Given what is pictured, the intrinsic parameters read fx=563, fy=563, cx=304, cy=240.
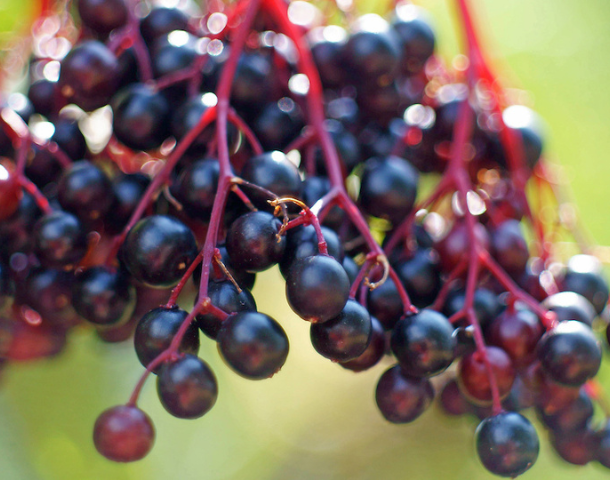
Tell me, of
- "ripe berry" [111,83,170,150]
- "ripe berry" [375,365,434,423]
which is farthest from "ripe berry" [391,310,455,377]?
"ripe berry" [111,83,170,150]

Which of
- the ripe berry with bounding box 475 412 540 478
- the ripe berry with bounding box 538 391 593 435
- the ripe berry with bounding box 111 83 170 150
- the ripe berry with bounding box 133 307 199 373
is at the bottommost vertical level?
the ripe berry with bounding box 538 391 593 435

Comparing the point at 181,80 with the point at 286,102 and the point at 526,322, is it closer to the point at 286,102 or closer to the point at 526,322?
the point at 286,102

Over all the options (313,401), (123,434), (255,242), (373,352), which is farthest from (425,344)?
(313,401)

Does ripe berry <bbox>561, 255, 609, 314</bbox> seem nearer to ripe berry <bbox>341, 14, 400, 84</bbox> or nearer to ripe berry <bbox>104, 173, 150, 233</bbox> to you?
ripe berry <bbox>341, 14, 400, 84</bbox>

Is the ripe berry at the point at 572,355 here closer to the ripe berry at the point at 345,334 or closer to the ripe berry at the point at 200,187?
the ripe berry at the point at 345,334

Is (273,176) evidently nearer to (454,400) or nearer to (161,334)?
(161,334)

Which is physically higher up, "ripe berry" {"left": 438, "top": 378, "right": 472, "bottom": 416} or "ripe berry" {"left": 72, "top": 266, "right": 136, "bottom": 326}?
"ripe berry" {"left": 72, "top": 266, "right": 136, "bottom": 326}
